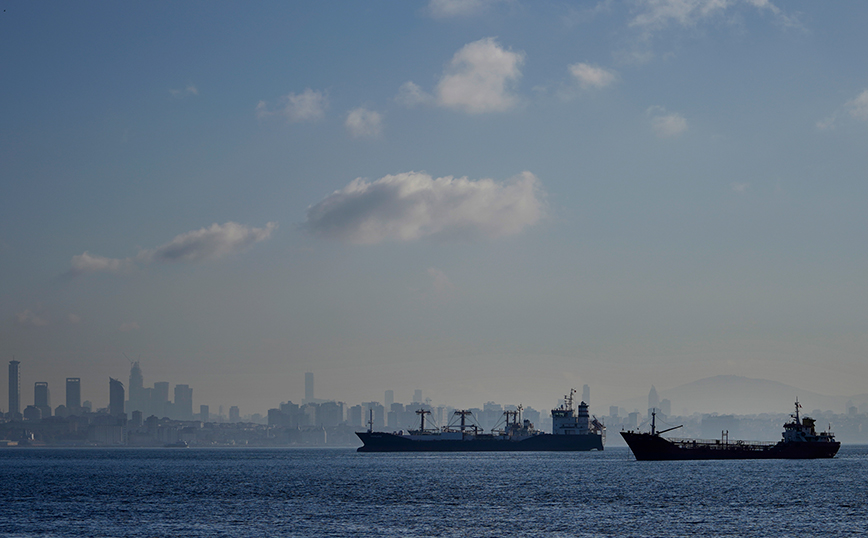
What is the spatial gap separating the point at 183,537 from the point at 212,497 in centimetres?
3288

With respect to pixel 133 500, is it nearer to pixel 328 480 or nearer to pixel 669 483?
pixel 328 480

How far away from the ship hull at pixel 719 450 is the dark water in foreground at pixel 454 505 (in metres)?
30.5

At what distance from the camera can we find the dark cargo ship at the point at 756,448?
15288cm

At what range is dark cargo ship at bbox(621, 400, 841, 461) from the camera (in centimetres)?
15288

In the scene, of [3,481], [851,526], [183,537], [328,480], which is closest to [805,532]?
[851,526]

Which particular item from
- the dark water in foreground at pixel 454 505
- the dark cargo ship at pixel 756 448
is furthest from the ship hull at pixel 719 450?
the dark water in foreground at pixel 454 505

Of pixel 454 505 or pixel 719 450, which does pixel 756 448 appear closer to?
pixel 719 450

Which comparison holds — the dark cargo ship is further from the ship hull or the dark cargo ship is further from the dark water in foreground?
the dark water in foreground

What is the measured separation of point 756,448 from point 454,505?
324 ft

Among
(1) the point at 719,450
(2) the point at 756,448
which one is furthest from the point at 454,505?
(2) the point at 756,448

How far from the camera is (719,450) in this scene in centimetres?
15900

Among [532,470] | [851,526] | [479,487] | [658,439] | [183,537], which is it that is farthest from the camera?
[658,439]

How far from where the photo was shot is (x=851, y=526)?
61812mm

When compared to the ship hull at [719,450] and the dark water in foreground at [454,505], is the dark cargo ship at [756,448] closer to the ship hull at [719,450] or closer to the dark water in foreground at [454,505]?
the ship hull at [719,450]
